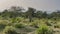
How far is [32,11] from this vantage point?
74.7 meters

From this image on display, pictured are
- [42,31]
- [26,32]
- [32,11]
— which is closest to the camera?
[42,31]

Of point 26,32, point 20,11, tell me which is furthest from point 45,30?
point 20,11

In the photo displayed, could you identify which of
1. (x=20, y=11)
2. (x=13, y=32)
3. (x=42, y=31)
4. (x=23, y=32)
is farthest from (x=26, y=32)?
(x=20, y=11)

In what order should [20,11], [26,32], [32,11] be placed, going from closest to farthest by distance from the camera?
[26,32], [32,11], [20,11]

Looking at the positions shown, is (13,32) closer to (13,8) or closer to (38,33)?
(38,33)

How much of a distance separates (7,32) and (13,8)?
77.2m

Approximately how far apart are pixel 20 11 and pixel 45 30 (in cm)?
7574

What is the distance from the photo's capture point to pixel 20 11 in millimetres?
96562

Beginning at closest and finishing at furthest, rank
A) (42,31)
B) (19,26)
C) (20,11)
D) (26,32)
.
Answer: (42,31) < (26,32) < (19,26) < (20,11)

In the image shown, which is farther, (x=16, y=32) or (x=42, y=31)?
(x=16, y=32)

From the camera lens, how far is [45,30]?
21203 millimetres

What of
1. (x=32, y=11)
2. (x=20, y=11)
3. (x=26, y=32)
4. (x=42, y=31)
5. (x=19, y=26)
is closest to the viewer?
(x=42, y=31)

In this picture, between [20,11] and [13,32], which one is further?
[20,11]

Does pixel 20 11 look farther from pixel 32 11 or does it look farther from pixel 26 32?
pixel 26 32
